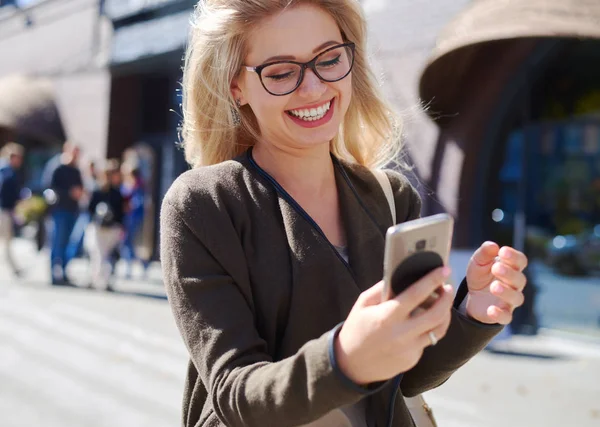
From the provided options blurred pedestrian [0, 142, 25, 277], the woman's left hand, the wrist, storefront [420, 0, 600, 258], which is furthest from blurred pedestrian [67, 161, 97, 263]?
the wrist

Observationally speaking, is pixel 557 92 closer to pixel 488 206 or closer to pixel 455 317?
pixel 488 206

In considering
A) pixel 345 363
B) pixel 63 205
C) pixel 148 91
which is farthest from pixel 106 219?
pixel 345 363

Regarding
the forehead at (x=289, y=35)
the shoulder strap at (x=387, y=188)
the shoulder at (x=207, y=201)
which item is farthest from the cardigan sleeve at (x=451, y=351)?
the forehead at (x=289, y=35)

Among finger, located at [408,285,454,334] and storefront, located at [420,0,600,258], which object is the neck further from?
storefront, located at [420,0,600,258]

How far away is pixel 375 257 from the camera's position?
4.97ft

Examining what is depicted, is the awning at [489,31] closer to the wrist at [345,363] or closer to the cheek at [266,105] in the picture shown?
the cheek at [266,105]

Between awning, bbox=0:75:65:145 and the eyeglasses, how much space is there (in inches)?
558

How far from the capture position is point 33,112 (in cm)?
1475

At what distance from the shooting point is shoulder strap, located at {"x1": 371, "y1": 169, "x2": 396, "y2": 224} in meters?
1.65

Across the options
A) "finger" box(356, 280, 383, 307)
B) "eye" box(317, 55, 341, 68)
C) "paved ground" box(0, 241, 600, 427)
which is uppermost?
"eye" box(317, 55, 341, 68)

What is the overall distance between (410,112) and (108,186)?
790cm

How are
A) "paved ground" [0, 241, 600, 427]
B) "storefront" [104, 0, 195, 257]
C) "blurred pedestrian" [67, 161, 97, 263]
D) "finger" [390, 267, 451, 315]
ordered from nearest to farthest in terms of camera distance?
"finger" [390, 267, 451, 315] → "paved ground" [0, 241, 600, 427] → "blurred pedestrian" [67, 161, 97, 263] → "storefront" [104, 0, 195, 257]

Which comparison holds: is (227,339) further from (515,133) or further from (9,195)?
(9,195)

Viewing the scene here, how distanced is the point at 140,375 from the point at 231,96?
14.0ft
